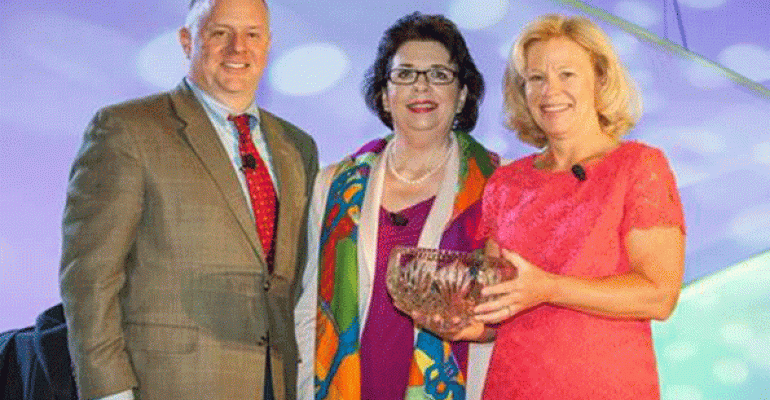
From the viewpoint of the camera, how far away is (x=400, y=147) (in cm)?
281

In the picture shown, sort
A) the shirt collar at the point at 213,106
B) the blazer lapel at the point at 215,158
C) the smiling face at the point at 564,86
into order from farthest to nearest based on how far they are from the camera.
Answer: the shirt collar at the point at 213,106 < the blazer lapel at the point at 215,158 < the smiling face at the point at 564,86

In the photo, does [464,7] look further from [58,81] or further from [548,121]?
[548,121]

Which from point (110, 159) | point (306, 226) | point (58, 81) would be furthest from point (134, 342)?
point (58, 81)

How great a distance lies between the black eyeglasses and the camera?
2756mm

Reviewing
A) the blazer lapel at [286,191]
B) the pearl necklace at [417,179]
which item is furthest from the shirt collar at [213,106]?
the pearl necklace at [417,179]

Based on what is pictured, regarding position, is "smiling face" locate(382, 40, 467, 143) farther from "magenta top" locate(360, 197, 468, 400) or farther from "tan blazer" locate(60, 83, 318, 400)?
"tan blazer" locate(60, 83, 318, 400)

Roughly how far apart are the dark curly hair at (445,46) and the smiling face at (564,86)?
2.23 feet

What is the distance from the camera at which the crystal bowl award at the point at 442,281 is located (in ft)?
6.04

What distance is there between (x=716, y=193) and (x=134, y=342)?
6.62 ft

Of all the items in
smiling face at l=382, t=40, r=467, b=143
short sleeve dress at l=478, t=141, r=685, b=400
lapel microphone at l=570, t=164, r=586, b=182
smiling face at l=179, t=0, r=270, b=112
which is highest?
smiling face at l=179, t=0, r=270, b=112

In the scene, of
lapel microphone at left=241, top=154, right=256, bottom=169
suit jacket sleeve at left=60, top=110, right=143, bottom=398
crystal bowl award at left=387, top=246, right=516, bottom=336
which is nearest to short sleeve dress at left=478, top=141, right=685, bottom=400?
crystal bowl award at left=387, top=246, right=516, bottom=336

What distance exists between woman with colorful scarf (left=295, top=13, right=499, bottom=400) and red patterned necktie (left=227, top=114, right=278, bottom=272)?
1.08ft

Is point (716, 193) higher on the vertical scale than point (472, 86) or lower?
lower

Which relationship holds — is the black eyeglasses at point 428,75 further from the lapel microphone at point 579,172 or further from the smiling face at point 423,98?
the lapel microphone at point 579,172
